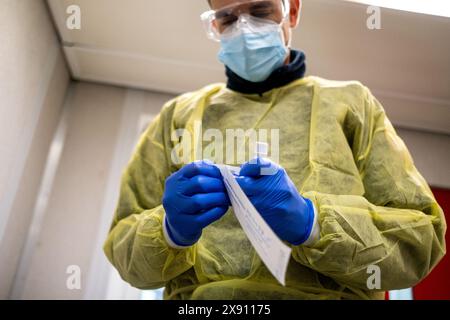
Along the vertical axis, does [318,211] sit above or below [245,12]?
below

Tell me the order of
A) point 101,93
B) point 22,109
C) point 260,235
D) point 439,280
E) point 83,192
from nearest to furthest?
point 260,235 → point 439,280 → point 22,109 → point 83,192 → point 101,93

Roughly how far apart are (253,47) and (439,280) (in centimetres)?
69

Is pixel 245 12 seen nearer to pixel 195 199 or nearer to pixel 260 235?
pixel 195 199

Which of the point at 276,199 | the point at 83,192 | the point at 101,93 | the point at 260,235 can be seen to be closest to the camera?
the point at 260,235

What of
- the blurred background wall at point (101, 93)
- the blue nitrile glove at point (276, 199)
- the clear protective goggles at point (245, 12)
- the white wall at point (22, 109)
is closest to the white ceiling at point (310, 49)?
the blurred background wall at point (101, 93)

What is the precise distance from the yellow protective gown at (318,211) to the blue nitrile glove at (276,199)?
0.18ft

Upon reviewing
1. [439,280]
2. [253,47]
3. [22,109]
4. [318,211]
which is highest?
[253,47]

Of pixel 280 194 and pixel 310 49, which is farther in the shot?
pixel 310 49

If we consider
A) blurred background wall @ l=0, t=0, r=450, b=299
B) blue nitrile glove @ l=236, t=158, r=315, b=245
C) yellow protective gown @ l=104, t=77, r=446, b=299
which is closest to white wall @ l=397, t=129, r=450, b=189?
blurred background wall @ l=0, t=0, r=450, b=299

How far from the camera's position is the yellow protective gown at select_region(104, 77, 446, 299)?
690 millimetres

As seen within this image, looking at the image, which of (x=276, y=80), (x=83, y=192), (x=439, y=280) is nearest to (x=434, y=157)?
(x=439, y=280)

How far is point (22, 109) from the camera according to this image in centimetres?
132

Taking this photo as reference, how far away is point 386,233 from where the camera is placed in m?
0.71

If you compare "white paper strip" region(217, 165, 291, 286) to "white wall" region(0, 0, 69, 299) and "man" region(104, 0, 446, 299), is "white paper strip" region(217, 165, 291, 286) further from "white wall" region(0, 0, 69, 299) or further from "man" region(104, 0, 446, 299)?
"white wall" region(0, 0, 69, 299)
